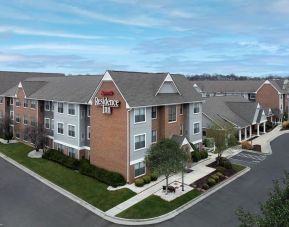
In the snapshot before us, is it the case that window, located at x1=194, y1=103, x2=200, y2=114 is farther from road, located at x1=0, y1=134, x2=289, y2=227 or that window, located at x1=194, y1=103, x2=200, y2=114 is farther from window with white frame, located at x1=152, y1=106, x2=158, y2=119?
road, located at x1=0, y1=134, x2=289, y2=227

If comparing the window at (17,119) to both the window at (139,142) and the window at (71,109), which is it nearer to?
the window at (71,109)

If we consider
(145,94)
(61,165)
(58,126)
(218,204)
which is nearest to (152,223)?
(218,204)

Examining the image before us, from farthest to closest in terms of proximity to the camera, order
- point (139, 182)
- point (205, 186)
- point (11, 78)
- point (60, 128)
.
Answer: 1. point (11, 78)
2. point (60, 128)
3. point (139, 182)
4. point (205, 186)

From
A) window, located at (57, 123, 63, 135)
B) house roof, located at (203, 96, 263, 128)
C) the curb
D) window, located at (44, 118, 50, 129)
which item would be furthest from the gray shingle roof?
window, located at (44, 118, 50, 129)

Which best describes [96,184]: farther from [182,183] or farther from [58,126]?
[58,126]

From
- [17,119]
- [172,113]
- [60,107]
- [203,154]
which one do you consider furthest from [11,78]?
[203,154]

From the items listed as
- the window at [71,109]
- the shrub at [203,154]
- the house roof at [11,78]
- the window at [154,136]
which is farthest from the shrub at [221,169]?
the house roof at [11,78]

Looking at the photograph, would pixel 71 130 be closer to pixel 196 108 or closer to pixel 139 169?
pixel 139 169
